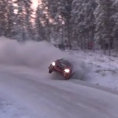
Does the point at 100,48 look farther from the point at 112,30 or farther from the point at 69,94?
the point at 69,94

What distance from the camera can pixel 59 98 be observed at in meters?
13.7

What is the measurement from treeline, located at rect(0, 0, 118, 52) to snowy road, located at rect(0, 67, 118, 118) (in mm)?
24329

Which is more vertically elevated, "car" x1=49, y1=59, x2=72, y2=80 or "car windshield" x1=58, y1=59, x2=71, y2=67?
"car windshield" x1=58, y1=59, x2=71, y2=67

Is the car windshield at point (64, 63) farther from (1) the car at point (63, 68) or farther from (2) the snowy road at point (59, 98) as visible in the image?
(2) the snowy road at point (59, 98)

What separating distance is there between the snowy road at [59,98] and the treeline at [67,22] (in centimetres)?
2433

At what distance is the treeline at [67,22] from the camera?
149ft

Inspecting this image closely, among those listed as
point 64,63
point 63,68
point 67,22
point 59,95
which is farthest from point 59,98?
point 67,22

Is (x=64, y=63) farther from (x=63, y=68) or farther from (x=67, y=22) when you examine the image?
(x=67, y=22)

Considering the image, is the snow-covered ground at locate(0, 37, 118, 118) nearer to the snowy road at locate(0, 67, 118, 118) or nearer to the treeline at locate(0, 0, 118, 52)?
the snowy road at locate(0, 67, 118, 118)

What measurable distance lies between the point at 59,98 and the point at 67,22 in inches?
2035

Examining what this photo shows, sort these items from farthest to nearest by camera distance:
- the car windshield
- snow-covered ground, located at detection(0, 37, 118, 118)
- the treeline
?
1. the treeline
2. the car windshield
3. snow-covered ground, located at detection(0, 37, 118, 118)

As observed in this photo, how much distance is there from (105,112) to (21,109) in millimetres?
2943

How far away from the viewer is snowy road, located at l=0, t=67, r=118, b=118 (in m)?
11.3

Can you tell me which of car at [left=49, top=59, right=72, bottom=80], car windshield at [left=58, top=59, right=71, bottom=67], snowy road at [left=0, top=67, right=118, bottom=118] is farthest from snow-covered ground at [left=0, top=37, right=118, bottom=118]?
car windshield at [left=58, top=59, right=71, bottom=67]
